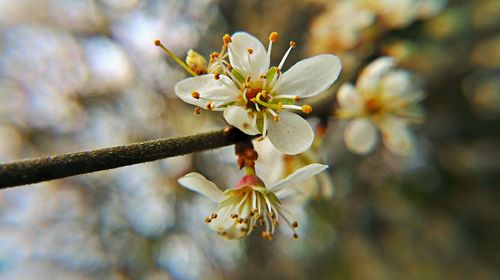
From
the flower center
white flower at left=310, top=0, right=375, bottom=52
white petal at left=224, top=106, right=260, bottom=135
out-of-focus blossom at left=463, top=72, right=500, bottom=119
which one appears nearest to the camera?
white petal at left=224, top=106, right=260, bottom=135

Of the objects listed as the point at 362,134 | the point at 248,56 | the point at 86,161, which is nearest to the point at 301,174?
the point at 248,56

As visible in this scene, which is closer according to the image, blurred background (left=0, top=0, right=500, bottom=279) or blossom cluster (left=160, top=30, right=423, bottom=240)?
blossom cluster (left=160, top=30, right=423, bottom=240)

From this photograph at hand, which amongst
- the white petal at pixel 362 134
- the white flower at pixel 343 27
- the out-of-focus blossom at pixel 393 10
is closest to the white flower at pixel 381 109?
the white petal at pixel 362 134

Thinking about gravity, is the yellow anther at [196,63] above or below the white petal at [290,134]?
above

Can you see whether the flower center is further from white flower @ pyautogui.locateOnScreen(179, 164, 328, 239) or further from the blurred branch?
the blurred branch

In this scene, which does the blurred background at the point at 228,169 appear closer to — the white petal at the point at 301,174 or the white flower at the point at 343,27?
the white flower at the point at 343,27

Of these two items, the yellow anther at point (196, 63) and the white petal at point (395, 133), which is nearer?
the yellow anther at point (196, 63)

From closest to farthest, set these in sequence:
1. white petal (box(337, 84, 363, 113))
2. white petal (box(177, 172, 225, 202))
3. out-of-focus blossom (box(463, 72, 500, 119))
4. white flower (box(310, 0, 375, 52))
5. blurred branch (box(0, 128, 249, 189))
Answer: blurred branch (box(0, 128, 249, 189)), white petal (box(177, 172, 225, 202)), white petal (box(337, 84, 363, 113)), white flower (box(310, 0, 375, 52)), out-of-focus blossom (box(463, 72, 500, 119))

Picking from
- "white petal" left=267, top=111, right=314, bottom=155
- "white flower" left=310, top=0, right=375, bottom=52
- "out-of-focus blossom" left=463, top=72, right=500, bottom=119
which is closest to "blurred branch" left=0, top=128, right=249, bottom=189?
"white petal" left=267, top=111, right=314, bottom=155
